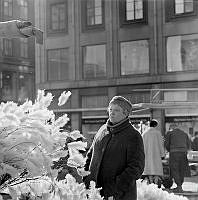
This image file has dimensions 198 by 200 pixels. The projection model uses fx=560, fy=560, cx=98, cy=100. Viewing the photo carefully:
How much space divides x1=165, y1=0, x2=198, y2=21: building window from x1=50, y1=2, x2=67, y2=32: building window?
6308mm

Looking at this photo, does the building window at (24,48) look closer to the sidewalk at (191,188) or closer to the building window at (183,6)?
the building window at (183,6)

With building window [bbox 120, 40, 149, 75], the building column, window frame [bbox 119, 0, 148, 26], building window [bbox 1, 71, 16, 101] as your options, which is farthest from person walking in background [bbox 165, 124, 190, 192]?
building window [bbox 1, 71, 16, 101]

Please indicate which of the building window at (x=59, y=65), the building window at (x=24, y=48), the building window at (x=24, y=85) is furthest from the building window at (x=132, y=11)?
Result: the building window at (x=24, y=48)

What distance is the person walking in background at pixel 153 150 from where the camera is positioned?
1361cm

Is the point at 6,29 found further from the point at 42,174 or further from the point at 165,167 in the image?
the point at 165,167

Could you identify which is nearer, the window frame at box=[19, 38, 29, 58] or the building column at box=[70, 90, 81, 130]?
the building column at box=[70, 90, 81, 130]

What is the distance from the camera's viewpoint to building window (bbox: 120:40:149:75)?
29734mm

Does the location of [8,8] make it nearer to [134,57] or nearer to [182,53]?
[134,57]

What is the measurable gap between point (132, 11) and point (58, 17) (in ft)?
15.4

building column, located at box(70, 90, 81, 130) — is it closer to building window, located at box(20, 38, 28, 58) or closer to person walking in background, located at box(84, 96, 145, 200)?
building window, located at box(20, 38, 28, 58)

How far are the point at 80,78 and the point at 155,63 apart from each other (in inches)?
178

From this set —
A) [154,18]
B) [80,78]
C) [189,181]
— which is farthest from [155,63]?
[189,181]

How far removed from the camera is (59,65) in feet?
105

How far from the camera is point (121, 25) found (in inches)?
1209
